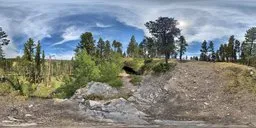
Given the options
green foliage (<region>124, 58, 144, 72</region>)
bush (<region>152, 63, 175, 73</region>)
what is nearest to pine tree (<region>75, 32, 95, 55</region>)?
green foliage (<region>124, 58, 144, 72</region>)

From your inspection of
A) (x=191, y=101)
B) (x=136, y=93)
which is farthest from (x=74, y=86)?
(x=191, y=101)

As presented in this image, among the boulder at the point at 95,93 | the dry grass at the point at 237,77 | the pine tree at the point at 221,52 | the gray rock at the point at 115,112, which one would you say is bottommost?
the gray rock at the point at 115,112

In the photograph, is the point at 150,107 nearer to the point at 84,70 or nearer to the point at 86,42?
the point at 84,70

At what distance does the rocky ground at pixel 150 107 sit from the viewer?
109ft

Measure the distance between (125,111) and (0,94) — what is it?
12.3 m

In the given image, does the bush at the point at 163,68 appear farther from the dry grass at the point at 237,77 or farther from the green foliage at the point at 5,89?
the green foliage at the point at 5,89

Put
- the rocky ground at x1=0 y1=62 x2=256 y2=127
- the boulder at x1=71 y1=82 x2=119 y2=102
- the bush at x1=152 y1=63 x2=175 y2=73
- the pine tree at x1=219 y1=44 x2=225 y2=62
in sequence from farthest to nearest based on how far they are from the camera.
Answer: the pine tree at x1=219 y1=44 x2=225 y2=62, the bush at x1=152 y1=63 x2=175 y2=73, the boulder at x1=71 y1=82 x2=119 y2=102, the rocky ground at x1=0 y1=62 x2=256 y2=127

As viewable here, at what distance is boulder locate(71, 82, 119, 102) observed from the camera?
131 feet

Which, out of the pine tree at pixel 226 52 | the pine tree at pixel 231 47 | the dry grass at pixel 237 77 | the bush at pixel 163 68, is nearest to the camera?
the dry grass at pixel 237 77

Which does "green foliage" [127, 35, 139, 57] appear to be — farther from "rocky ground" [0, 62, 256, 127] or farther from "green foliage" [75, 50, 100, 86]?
"rocky ground" [0, 62, 256, 127]

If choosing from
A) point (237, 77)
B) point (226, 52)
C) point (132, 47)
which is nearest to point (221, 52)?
point (226, 52)

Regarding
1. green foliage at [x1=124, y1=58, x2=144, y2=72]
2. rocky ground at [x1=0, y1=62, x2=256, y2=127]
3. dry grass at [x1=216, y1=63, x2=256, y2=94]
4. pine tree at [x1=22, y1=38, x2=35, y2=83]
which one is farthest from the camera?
pine tree at [x1=22, y1=38, x2=35, y2=83]

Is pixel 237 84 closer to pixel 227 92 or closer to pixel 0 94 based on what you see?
pixel 227 92

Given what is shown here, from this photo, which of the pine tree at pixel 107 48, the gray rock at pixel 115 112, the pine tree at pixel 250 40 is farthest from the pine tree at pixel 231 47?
the gray rock at pixel 115 112
